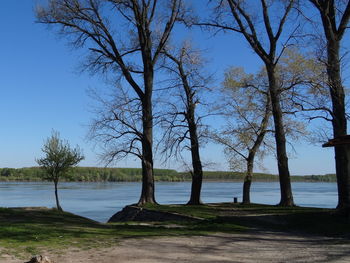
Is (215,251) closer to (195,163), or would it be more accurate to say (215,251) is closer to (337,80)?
(337,80)

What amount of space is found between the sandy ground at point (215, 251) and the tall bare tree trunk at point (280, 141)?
32.8ft

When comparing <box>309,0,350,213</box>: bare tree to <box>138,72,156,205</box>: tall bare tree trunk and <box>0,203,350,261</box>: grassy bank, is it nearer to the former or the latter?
<box>0,203,350,261</box>: grassy bank

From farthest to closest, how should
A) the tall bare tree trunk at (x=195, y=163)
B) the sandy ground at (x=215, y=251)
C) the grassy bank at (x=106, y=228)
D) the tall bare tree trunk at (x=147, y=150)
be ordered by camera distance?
1. the tall bare tree trunk at (x=195, y=163)
2. the tall bare tree trunk at (x=147, y=150)
3. the grassy bank at (x=106, y=228)
4. the sandy ground at (x=215, y=251)

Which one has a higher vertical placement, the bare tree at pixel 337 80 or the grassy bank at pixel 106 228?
the bare tree at pixel 337 80

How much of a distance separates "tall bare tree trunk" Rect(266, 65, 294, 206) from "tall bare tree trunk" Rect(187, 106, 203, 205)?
4.49 m

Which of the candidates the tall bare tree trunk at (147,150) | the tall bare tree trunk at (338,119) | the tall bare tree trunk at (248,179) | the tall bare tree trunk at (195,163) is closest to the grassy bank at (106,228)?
the tall bare tree trunk at (338,119)

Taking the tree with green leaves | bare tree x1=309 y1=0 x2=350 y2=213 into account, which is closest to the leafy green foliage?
the tree with green leaves

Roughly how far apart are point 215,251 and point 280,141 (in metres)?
13.4

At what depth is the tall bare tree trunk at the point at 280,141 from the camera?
20672mm

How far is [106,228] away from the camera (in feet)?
40.6

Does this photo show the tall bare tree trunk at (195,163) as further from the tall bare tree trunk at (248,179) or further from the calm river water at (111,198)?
the calm river water at (111,198)

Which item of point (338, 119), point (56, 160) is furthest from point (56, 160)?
point (338, 119)

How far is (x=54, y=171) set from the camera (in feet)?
90.2

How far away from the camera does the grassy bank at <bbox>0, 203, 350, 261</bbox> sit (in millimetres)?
9125
